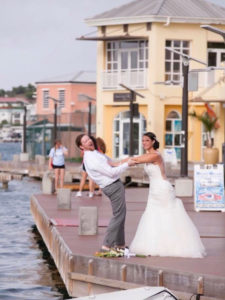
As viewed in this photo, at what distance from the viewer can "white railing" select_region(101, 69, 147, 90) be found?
6144 cm

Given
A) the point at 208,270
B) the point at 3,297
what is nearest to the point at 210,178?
the point at 3,297

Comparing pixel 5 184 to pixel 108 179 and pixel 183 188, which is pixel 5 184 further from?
pixel 108 179

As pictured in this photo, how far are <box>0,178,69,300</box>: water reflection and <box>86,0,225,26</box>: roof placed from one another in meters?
25.7

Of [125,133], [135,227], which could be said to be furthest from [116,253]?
[125,133]

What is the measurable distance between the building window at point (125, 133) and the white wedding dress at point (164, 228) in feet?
146

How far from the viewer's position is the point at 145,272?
15141 mm

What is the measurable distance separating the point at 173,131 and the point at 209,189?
34.8 meters

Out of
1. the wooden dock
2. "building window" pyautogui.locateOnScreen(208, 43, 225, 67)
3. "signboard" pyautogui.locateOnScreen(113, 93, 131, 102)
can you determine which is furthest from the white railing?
the wooden dock

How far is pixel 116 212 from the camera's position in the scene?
16.5 meters

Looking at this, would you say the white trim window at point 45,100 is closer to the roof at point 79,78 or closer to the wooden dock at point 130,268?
the roof at point 79,78

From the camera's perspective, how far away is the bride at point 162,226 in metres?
16.5

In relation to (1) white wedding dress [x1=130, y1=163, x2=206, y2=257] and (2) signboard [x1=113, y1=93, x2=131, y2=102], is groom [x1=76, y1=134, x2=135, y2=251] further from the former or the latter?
(2) signboard [x1=113, y1=93, x2=131, y2=102]

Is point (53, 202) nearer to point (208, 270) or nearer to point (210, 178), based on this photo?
point (210, 178)

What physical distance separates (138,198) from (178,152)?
97.1ft
